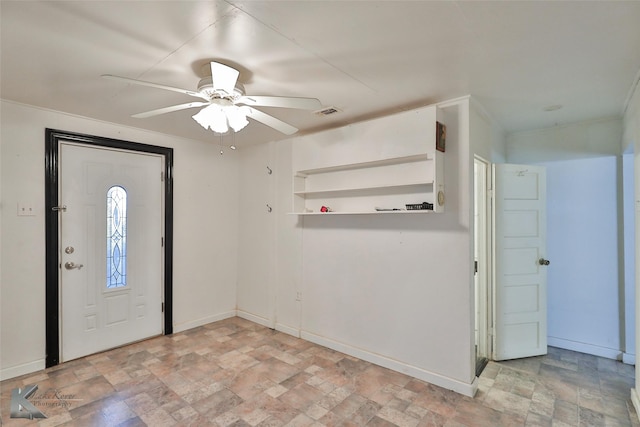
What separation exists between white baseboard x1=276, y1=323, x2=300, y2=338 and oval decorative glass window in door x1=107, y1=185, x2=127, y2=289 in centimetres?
188

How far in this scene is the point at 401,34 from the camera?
5.68 feet

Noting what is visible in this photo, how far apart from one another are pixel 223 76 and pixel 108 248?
2686 millimetres

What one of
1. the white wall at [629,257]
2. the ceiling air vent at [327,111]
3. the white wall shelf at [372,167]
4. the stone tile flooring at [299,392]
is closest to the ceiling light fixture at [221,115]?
the ceiling air vent at [327,111]

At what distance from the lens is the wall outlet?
9.44ft

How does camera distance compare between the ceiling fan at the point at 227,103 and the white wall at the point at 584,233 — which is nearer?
the ceiling fan at the point at 227,103

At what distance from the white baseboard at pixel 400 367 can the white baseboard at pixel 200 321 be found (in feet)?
4.49

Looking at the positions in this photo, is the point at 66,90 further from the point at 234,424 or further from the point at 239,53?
the point at 234,424

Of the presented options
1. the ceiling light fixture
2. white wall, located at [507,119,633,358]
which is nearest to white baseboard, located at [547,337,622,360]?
white wall, located at [507,119,633,358]

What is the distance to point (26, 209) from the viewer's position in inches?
115

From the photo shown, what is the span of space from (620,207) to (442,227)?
2.05 metres

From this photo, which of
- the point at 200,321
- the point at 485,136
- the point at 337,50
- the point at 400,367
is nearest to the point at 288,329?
the point at 200,321

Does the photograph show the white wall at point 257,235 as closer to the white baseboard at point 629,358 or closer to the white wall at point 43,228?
the white wall at point 43,228

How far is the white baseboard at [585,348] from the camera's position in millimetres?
3236

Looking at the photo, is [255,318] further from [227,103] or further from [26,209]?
[227,103]
